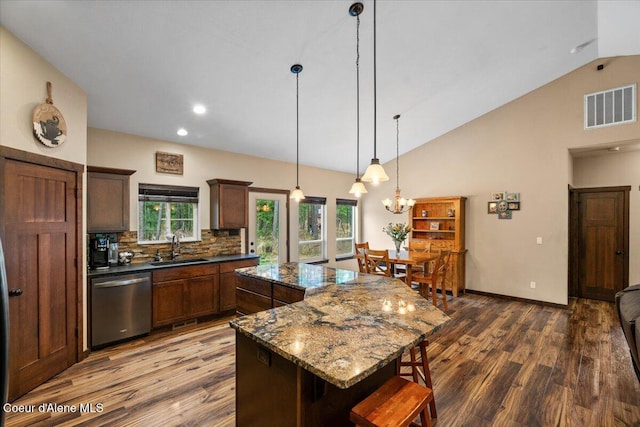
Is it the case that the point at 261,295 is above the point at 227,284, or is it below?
above

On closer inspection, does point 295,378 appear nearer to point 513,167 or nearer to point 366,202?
point 513,167

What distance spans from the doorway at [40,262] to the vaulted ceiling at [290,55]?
1059 mm

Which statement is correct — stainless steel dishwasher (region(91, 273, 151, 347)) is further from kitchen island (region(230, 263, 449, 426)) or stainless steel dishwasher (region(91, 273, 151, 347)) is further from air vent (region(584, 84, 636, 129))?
air vent (region(584, 84, 636, 129))

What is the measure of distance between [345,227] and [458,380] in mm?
4829

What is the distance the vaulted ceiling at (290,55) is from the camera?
2.47 meters

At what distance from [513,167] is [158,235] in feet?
20.1

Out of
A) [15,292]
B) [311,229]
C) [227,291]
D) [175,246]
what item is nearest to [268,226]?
Result: [311,229]

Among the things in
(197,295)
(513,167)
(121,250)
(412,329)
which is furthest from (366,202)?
(412,329)

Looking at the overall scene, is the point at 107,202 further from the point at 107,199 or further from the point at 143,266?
the point at 143,266

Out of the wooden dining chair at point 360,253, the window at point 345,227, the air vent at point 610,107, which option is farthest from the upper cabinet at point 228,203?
the air vent at point 610,107

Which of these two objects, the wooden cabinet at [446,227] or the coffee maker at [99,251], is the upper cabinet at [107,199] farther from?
the wooden cabinet at [446,227]

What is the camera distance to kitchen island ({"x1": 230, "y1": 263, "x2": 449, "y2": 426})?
53.0 inches

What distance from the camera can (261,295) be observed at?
3.09 metres

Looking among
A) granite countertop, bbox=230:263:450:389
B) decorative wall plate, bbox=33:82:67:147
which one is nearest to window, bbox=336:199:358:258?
granite countertop, bbox=230:263:450:389
